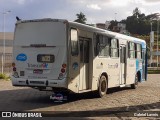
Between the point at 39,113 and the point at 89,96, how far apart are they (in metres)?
5.46

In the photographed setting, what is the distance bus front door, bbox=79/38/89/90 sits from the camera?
48.8 ft

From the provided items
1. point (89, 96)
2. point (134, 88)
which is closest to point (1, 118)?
point (89, 96)

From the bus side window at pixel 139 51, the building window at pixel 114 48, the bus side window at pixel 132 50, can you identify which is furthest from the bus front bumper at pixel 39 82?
the bus side window at pixel 139 51

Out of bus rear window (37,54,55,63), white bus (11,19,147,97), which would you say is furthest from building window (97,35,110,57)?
bus rear window (37,54,55,63)

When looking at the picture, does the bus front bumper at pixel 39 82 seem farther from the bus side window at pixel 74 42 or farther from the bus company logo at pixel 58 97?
the bus side window at pixel 74 42

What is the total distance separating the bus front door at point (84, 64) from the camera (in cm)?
1488

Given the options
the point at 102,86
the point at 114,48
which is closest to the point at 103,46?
the point at 114,48

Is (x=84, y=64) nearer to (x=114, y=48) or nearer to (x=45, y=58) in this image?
(x=45, y=58)

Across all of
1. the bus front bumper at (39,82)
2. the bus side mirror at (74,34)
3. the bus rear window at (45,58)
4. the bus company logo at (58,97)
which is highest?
the bus side mirror at (74,34)

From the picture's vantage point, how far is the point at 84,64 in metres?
15.2

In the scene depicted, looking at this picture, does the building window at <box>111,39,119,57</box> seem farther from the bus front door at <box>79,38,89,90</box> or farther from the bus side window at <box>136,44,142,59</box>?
the bus side window at <box>136,44,142,59</box>

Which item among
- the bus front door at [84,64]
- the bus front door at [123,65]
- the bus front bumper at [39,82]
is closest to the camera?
the bus front bumper at [39,82]

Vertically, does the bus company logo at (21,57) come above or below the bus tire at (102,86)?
above

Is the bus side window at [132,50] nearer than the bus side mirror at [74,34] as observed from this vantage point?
No
